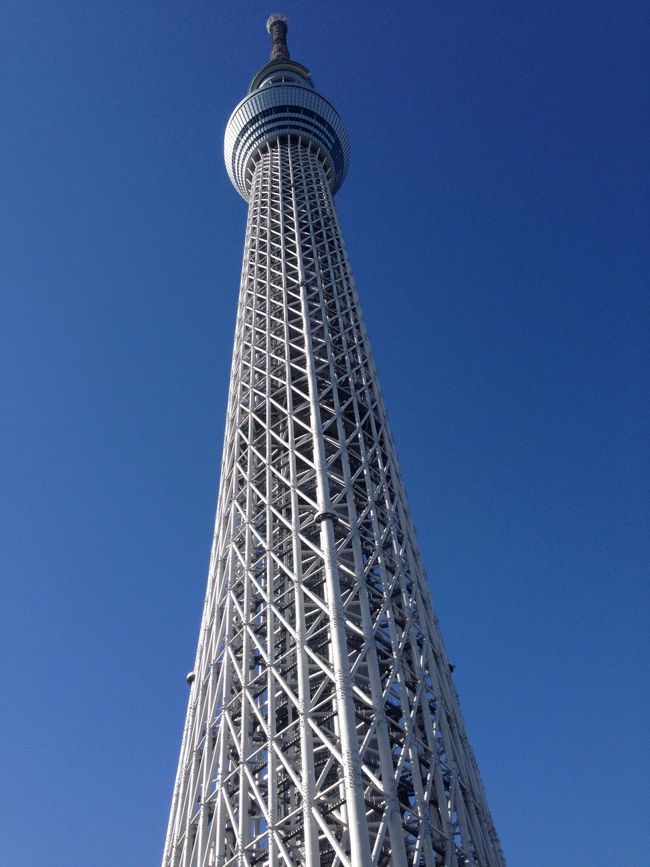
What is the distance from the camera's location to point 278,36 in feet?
225

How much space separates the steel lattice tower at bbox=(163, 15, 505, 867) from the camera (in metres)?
22.1

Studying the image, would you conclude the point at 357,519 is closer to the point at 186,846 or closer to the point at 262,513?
the point at 262,513

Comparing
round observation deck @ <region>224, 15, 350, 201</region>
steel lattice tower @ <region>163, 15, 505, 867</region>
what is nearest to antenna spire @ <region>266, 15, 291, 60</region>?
round observation deck @ <region>224, 15, 350, 201</region>

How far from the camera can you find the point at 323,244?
147ft

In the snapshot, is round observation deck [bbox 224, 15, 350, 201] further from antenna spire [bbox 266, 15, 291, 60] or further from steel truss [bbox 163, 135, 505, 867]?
steel truss [bbox 163, 135, 505, 867]

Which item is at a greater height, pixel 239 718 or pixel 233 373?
pixel 233 373

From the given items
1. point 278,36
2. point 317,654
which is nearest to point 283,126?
point 278,36

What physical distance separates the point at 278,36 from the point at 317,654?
58.5m

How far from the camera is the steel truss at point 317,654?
22.1 metres

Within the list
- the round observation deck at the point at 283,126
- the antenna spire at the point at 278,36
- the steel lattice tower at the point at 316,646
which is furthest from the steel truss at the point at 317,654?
the antenna spire at the point at 278,36

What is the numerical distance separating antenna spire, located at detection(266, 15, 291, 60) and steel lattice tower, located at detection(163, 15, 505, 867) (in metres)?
32.6

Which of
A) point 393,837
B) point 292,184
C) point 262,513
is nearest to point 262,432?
point 262,513

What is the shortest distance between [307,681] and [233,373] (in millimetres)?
19394

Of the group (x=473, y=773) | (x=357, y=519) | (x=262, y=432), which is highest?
(x=262, y=432)
